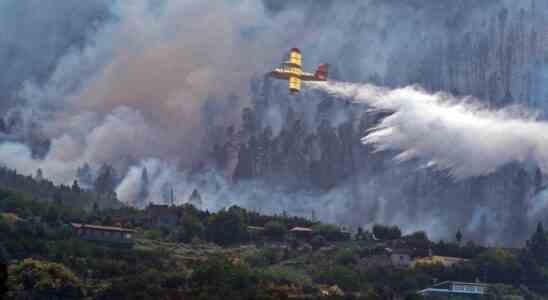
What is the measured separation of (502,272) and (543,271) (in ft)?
22.0

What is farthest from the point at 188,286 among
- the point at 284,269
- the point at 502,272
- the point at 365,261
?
the point at 502,272

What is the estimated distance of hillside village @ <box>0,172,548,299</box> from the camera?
143250mm

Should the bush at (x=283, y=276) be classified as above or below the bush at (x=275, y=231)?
below

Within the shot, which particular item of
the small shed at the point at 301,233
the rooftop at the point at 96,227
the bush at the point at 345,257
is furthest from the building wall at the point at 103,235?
the bush at the point at 345,257

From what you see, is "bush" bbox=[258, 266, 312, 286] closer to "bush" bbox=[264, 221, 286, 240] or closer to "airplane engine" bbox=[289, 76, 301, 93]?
"airplane engine" bbox=[289, 76, 301, 93]

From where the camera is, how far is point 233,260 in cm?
16988

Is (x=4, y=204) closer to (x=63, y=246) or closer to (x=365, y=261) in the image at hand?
(x=63, y=246)

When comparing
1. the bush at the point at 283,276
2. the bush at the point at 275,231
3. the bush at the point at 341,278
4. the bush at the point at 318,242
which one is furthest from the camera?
the bush at the point at 275,231

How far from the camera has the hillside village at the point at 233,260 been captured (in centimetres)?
14325

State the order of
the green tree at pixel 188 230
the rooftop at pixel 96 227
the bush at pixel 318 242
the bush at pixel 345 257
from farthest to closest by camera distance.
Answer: the green tree at pixel 188 230, the bush at pixel 318 242, the rooftop at pixel 96 227, the bush at pixel 345 257

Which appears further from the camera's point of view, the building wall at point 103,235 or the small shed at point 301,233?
the small shed at point 301,233

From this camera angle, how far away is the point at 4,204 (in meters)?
188

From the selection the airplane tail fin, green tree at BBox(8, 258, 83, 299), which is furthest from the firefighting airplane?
green tree at BBox(8, 258, 83, 299)

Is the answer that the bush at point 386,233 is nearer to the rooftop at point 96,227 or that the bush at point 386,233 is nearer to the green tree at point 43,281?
the rooftop at point 96,227
